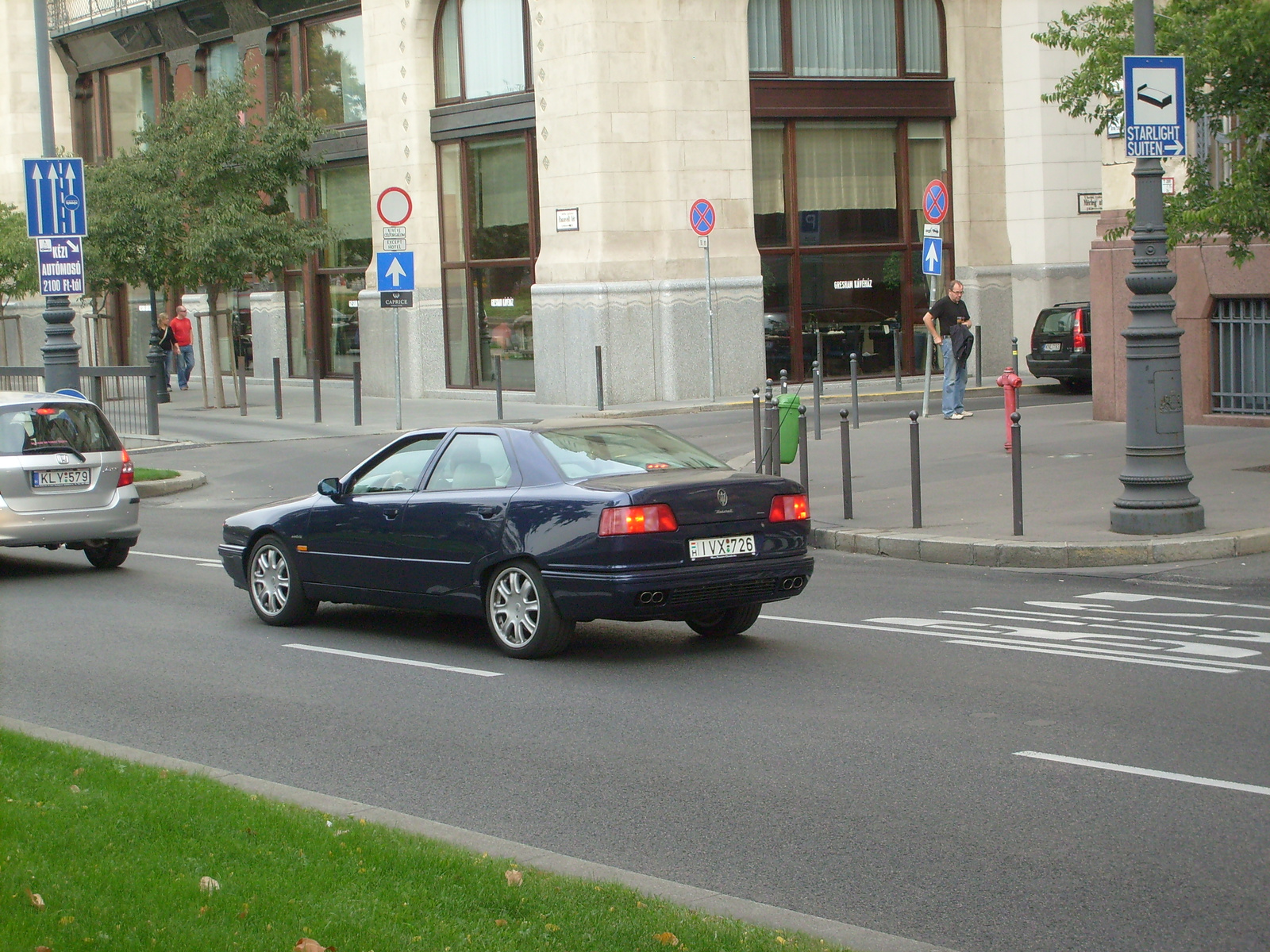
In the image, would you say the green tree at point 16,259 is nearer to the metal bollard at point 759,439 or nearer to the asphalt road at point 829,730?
the metal bollard at point 759,439

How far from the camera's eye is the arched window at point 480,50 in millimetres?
30562

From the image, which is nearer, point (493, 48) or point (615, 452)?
point (615, 452)

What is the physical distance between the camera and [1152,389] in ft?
43.1

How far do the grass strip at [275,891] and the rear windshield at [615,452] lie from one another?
3927mm

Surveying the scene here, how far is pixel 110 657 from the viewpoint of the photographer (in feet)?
32.3

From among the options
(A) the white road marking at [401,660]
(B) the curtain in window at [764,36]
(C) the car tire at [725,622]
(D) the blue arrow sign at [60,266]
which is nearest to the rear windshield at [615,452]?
(C) the car tire at [725,622]

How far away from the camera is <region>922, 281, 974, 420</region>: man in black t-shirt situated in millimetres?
23172

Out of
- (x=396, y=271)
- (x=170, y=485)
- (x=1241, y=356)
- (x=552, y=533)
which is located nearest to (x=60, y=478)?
(x=552, y=533)

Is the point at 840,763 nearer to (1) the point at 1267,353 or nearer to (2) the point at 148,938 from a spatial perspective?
(2) the point at 148,938

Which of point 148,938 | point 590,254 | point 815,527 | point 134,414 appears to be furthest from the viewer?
point 590,254

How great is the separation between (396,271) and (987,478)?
1117cm

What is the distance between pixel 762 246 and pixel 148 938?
26348 millimetres

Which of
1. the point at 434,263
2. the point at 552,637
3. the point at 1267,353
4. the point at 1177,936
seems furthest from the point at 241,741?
the point at 434,263

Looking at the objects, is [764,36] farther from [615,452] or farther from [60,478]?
[615,452]
